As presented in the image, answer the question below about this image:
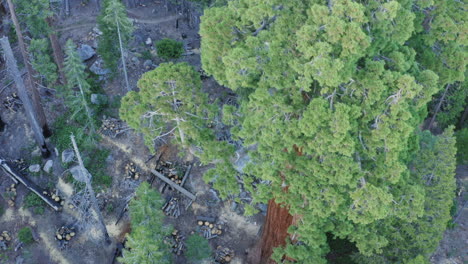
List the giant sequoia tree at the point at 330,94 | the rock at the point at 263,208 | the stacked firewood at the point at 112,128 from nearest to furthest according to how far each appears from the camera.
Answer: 1. the giant sequoia tree at the point at 330,94
2. the rock at the point at 263,208
3. the stacked firewood at the point at 112,128

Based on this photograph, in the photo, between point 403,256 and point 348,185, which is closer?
point 348,185

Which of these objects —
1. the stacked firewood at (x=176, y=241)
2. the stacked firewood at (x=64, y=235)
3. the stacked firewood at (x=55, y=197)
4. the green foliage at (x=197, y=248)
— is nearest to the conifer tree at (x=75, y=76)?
the stacked firewood at (x=55, y=197)

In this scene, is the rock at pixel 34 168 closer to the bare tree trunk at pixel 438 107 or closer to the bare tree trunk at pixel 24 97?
the bare tree trunk at pixel 24 97

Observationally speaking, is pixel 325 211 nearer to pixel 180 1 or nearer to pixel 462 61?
pixel 462 61

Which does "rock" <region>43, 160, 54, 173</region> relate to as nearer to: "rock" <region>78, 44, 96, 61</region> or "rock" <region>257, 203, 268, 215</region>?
"rock" <region>78, 44, 96, 61</region>

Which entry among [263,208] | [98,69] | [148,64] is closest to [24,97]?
[98,69]

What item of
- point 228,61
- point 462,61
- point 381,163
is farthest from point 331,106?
point 462,61
